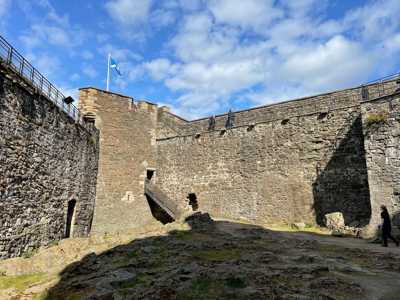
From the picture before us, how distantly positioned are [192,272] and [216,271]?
1.37ft

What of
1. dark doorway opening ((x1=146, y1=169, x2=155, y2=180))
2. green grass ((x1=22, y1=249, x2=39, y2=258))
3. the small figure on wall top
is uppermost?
the small figure on wall top

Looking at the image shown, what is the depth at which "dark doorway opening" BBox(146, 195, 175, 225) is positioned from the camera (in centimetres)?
1720

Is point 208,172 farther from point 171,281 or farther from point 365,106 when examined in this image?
point 171,281

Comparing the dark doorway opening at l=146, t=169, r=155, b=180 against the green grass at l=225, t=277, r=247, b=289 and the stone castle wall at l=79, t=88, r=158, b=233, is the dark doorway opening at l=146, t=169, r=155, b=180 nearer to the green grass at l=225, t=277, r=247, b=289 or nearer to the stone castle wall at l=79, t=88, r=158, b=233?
the stone castle wall at l=79, t=88, r=158, b=233

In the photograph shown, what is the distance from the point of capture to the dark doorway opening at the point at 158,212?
17.2m

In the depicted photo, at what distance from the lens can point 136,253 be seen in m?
7.55

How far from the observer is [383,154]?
10844 millimetres

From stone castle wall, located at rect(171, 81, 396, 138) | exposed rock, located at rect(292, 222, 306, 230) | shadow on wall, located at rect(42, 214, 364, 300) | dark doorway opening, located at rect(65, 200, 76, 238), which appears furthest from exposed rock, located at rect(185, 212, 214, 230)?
stone castle wall, located at rect(171, 81, 396, 138)

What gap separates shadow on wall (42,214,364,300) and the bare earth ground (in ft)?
0.05

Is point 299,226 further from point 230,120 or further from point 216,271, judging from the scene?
point 216,271

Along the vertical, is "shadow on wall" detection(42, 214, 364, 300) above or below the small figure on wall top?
below

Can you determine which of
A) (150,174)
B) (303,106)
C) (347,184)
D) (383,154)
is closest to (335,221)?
(347,184)

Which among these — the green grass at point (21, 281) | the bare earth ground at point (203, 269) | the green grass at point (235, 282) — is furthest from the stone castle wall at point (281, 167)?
the green grass at point (21, 281)

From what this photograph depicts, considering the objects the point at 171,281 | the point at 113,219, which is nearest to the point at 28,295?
the point at 171,281
